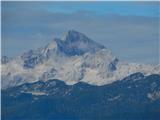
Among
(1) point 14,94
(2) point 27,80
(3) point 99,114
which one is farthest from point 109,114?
(2) point 27,80

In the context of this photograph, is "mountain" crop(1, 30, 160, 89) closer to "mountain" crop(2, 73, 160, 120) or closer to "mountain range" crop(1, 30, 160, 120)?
"mountain range" crop(1, 30, 160, 120)

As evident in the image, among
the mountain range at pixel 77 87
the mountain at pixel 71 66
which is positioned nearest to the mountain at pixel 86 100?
the mountain range at pixel 77 87

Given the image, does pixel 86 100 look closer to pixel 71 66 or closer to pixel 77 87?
pixel 77 87

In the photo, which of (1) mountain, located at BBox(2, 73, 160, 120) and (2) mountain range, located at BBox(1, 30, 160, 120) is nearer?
(1) mountain, located at BBox(2, 73, 160, 120)

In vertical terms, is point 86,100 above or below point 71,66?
below

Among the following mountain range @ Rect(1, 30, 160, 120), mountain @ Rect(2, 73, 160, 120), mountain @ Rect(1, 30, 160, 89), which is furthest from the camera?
mountain @ Rect(1, 30, 160, 89)

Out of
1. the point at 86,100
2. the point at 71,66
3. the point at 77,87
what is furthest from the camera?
the point at 71,66

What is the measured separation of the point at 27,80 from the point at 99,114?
20435 millimetres

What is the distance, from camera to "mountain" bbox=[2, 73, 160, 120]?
206ft

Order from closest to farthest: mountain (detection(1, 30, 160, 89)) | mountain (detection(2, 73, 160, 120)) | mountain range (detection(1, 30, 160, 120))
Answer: mountain (detection(2, 73, 160, 120)) → mountain range (detection(1, 30, 160, 120)) → mountain (detection(1, 30, 160, 89))

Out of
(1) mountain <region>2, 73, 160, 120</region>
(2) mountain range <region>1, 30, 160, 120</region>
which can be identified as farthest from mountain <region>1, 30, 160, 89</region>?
(1) mountain <region>2, 73, 160, 120</region>

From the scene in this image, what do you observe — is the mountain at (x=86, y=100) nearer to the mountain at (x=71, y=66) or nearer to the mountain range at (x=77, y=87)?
the mountain range at (x=77, y=87)

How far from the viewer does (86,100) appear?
242 feet

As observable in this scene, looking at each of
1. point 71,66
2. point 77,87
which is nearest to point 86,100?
point 77,87
